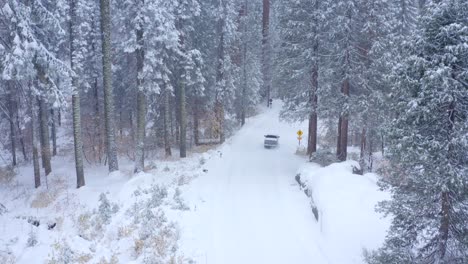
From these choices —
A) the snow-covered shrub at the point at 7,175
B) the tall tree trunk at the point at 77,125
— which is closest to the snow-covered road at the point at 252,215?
the tall tree trunk at the point at 77,125

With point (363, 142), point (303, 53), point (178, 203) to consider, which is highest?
point (303, 53)

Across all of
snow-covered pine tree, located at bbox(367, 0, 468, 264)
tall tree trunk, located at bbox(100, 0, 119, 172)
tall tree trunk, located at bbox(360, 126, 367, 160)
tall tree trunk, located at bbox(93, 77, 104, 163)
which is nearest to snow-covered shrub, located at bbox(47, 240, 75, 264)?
snow-covered pine tree, located at bbox(367, 0, 468, 264)

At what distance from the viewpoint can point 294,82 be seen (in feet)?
78.6

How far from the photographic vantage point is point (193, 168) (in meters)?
20.6

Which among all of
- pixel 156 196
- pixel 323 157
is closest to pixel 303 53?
pixel 323 157

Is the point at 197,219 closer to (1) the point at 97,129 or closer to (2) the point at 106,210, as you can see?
(2) the point at 106,210

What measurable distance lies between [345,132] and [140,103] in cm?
1233

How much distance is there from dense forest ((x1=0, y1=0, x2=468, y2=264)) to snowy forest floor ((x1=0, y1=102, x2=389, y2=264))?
193cm

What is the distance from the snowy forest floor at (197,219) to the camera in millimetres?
9984

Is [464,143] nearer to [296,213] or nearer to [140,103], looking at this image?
[296,213]

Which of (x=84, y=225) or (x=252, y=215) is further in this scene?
(x=252, y=215)

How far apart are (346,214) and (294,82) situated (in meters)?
13.5

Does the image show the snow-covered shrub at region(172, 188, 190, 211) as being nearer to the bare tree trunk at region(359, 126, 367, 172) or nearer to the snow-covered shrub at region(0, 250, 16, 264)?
the snow-covered shrub at region(0, 250, 16, 264)

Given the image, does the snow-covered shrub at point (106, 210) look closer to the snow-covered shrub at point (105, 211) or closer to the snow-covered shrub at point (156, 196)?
the snow-covered shrub at point (105, 211)
